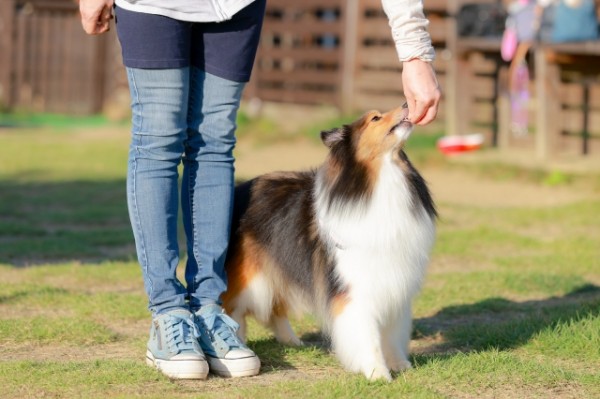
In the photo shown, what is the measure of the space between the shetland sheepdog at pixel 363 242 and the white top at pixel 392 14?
0.21 metres

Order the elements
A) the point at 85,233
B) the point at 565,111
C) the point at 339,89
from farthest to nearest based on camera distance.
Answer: the point at 339,89 → the point at 565,111 → the point at 85,233

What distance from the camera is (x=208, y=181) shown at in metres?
3.43

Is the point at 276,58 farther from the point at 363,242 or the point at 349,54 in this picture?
the point at 363,242

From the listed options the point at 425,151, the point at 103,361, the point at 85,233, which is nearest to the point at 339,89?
the point at 425,151

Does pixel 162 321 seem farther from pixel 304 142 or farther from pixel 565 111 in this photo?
pixel 304 142

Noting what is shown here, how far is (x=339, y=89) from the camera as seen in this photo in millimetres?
13648

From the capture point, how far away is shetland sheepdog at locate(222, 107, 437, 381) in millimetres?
3201

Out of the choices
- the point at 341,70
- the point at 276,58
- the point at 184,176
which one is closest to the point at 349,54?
the point at 341,70

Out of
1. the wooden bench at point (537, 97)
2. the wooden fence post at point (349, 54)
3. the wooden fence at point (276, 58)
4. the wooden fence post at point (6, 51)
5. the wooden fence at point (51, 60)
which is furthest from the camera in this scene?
the wooden fence at point (51, 60)

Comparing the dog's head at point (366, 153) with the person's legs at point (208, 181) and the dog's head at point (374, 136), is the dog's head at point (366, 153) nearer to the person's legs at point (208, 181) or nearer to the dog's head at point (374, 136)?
the dog's head at point (374, 136)

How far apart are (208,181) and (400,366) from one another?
92cm

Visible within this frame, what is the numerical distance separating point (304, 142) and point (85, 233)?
6.05m

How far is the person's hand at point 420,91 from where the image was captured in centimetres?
312

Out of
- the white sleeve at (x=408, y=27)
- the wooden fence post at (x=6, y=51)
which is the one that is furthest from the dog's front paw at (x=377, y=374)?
the wooden fence post at (x=6, y=51)
